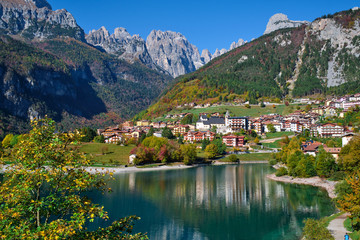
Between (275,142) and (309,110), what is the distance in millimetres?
39333

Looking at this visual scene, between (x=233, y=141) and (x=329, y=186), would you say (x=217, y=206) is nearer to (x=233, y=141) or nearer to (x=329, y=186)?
(x=329, y=186)

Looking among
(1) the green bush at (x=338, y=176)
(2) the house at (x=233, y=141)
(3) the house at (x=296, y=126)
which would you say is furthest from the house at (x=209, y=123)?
(1) the green bush at (x=338, y=176)

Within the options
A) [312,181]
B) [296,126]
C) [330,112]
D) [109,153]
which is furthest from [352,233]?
[330,112]

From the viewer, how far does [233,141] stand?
111938mm

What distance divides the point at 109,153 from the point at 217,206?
2390 inches

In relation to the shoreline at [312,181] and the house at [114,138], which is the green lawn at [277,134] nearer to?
the shoreline at [312,181]

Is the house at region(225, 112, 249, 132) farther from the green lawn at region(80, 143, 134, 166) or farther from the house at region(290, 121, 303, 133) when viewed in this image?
the green lawn at region(80, 143, 134, 166)

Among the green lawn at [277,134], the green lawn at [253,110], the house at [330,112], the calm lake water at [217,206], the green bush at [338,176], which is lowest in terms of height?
the calm lake water at [217,206]

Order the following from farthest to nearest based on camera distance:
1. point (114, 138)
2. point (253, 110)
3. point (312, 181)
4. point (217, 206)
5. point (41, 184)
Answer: point (253, 110), point (114, 138), point (312, 181), point (217, 206), point (41, 184)

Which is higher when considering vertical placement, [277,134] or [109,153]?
[277,134]

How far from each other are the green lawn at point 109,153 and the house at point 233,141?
35593mm

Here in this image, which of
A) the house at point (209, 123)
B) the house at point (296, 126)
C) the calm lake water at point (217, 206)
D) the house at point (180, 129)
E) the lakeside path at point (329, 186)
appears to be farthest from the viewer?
the house at point (209, 123)

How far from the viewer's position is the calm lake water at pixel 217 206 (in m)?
32.9

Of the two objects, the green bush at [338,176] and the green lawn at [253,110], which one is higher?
the green lawn at [253,110]
